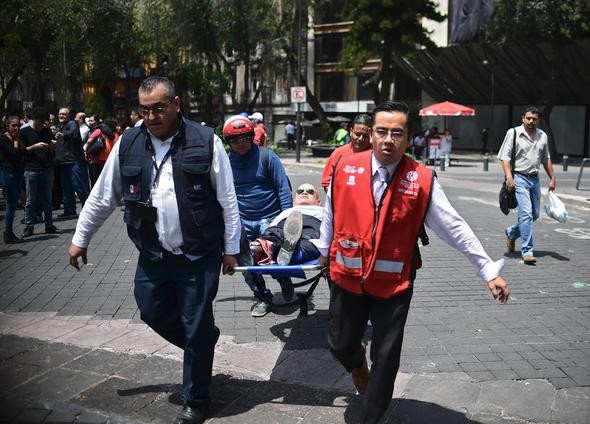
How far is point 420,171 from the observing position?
3510mm

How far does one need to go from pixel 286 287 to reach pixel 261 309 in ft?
0.97

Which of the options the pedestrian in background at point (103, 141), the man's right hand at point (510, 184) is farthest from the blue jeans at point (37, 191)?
the man's right hand at point (510, 184)

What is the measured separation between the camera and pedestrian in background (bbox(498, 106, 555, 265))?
8.23 m

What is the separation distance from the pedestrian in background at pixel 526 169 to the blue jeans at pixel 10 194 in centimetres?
685

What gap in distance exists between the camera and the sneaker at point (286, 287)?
5867mm

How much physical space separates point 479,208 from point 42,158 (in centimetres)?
850

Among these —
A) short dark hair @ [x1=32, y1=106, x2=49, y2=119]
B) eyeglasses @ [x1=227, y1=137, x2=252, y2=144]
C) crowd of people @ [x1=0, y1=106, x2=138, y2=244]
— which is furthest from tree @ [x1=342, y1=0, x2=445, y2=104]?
eyeglasses @ [x1=227, y1=137, x2=252, y2=144]

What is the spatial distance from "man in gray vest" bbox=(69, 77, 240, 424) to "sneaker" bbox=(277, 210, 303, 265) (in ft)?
3.10

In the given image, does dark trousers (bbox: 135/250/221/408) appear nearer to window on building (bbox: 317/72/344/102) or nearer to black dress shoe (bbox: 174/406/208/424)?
black dress shoe (bbox: 174/406/208/424)

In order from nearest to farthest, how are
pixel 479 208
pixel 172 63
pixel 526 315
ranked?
pixel 526 315
pixel 479 208
pixel 172 63

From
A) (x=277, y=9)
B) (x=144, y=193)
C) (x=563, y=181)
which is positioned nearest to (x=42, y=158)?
(x=144, y=193)

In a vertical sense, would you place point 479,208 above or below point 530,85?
below

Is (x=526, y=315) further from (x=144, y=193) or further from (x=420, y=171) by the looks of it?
(x=144, y=193)

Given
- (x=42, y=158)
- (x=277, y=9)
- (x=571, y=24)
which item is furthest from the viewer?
(x=277, y=9)
